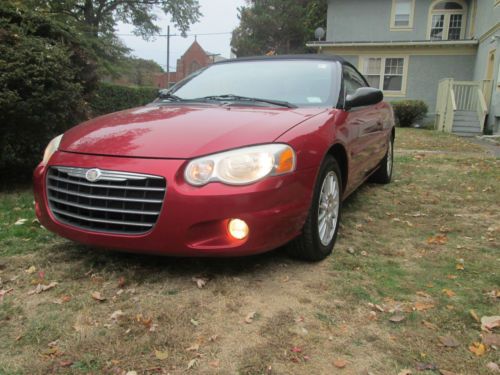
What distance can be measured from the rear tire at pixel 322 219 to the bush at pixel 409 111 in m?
15.4

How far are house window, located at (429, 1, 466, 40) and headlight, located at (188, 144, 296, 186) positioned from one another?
19422mm

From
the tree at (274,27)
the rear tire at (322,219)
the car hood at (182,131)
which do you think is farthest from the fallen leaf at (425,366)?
the tree at (274,27)

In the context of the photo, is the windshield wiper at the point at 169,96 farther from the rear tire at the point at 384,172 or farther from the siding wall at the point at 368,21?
the siding wall at the point at 368,21

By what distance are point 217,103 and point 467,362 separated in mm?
2415

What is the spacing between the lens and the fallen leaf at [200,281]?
2.67 m

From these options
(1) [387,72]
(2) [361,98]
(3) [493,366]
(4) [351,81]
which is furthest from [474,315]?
(1) [387,72]

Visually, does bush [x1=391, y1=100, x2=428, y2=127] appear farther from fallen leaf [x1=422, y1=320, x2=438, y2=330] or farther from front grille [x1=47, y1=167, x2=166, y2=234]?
front grille [x1=47, y1=167, x2=166, y2=234]

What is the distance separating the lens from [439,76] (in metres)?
18.8

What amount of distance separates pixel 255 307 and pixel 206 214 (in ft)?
1.90

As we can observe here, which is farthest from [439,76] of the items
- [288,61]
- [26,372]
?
[26,372]

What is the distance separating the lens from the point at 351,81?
4340 mm

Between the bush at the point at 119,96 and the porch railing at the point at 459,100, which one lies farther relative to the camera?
the bush at the point at 119,96

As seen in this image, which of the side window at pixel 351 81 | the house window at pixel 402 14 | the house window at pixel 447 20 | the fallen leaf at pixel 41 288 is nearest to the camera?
the fallen leaf at pixel 41 288

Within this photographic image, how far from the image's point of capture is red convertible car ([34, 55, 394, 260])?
2.46 meters
